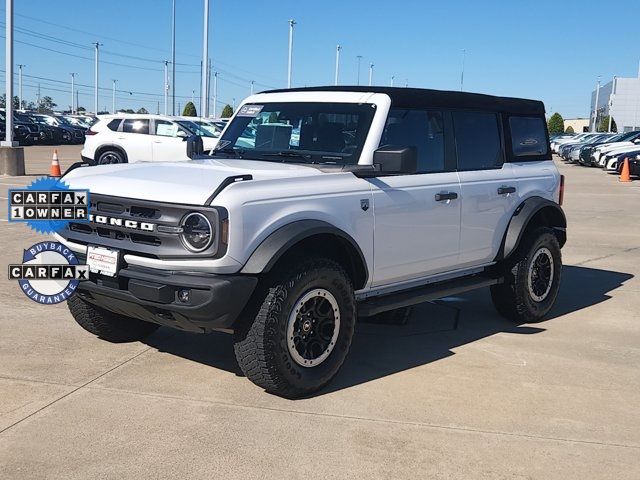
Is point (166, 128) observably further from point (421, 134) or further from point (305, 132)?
point (421, 134)

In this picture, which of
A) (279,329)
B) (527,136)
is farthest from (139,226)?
(527,136)

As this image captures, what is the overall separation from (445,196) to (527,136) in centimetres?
169

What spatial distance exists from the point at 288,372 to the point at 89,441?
1.17m

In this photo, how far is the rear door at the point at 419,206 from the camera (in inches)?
193

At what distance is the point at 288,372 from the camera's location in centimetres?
427

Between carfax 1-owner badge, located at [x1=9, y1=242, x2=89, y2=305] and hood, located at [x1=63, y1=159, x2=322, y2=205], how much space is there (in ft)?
1.42

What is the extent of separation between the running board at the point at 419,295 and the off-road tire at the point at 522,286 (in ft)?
0.47

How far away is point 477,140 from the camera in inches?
233

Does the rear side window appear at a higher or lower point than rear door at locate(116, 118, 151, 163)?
Answer: higher

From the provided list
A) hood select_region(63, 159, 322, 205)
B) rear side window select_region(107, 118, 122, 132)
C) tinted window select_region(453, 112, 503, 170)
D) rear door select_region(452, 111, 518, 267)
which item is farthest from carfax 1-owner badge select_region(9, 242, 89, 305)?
rear side window select_region(107, 118, 122, 132)

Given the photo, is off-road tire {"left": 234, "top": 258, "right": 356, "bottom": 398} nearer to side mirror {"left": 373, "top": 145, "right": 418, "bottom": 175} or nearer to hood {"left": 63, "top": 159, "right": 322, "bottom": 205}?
hood {"left": 63, "top": 159, "right": 322, "bottom": 205}

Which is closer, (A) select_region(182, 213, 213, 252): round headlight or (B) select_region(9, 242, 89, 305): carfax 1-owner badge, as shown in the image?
(A) select_region(182, 213, 213, 252): round headlight

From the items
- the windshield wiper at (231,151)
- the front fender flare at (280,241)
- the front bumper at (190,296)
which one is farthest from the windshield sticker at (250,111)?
the front bumper at (190,296)

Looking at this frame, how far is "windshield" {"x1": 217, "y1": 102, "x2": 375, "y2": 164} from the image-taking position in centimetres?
502
